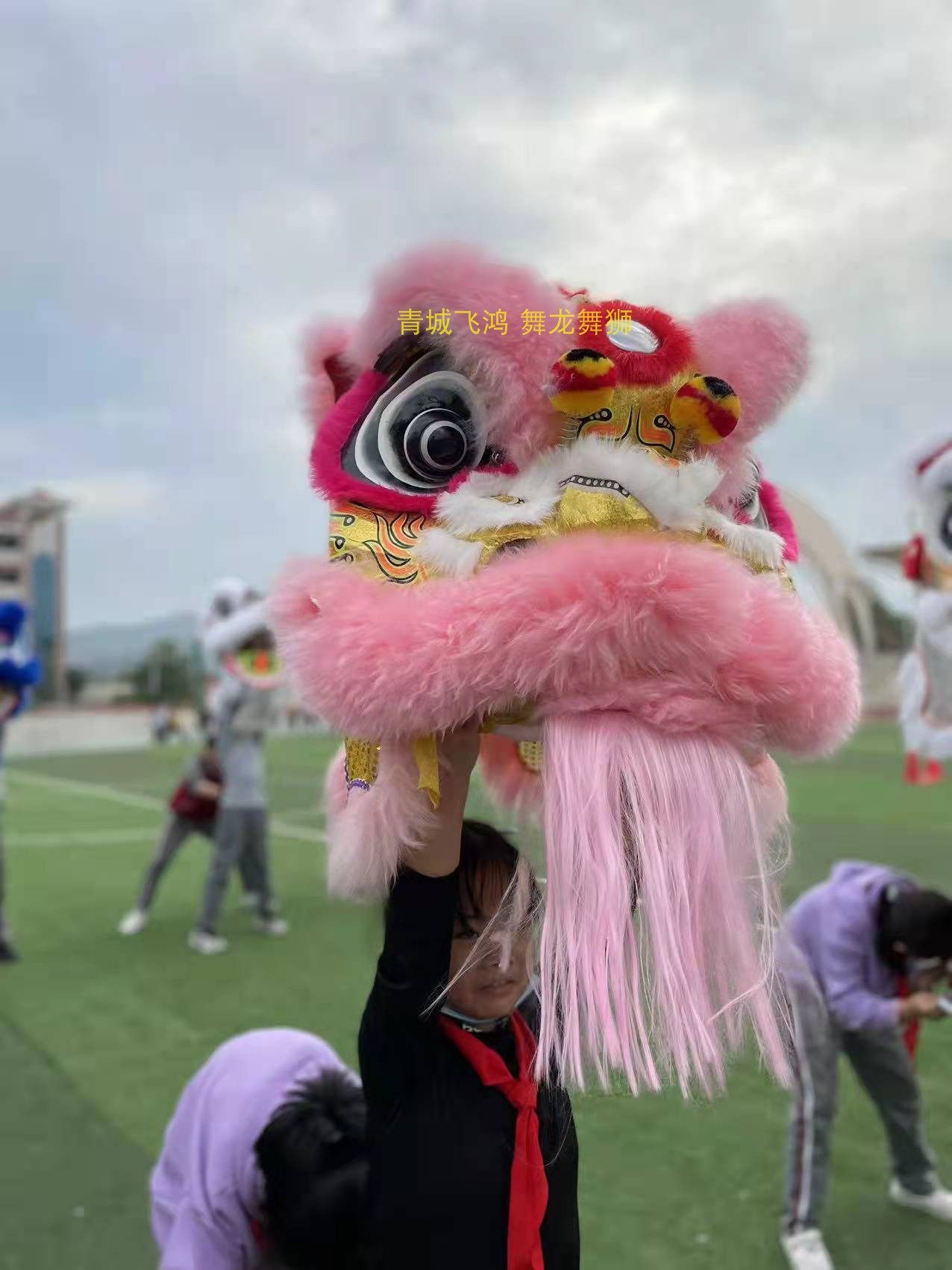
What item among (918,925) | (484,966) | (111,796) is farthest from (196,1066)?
(111,796)

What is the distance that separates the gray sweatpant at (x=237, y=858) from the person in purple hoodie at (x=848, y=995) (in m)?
3.90

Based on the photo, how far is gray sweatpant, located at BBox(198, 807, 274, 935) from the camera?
6156mm

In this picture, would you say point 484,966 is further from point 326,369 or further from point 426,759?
point 326,369

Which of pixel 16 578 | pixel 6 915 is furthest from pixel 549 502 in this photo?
pixel 16 578

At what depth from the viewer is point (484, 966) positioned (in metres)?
1.56

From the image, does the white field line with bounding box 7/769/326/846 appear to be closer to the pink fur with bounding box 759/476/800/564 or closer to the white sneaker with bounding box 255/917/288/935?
the white sneaker with bounding box 255/917/288/935

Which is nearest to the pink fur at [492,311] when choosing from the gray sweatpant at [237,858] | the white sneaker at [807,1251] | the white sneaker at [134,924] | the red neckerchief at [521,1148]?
the red neckerchief at [521,1148]

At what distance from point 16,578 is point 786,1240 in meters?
61.4

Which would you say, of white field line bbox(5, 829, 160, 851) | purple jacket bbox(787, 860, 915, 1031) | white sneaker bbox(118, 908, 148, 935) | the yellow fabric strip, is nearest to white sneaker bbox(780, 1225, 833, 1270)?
purple jacket bbox(787, 860, 915, 1031)

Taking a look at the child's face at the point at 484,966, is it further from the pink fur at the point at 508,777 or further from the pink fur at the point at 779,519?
the pink fur at the point at 779,519

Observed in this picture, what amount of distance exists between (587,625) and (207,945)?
5.50 meters

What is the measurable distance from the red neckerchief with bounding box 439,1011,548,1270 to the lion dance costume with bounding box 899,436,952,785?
2.00 m

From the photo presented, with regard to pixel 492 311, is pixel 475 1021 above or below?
below

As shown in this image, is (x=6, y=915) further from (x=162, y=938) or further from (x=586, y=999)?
(x=586, y=999)
